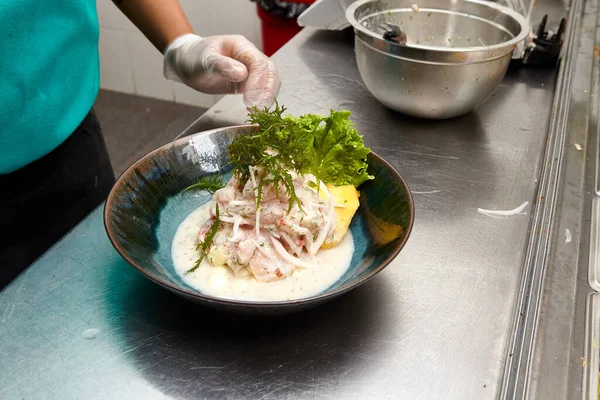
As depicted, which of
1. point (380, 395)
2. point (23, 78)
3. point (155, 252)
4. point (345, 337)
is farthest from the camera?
point (23, 78)

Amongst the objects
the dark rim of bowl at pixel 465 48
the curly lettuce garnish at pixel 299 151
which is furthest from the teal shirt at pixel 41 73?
the dark rim of bowl at pixel 465 48

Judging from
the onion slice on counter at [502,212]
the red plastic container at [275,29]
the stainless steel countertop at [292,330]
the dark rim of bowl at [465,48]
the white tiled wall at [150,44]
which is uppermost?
the dark rim of bowl at [465,48]

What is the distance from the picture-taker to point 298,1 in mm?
3066

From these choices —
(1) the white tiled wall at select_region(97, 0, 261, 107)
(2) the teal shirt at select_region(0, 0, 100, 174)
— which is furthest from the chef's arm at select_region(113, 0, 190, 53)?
(1) the white tiled wall at select_region(97, 0, 261, 107)

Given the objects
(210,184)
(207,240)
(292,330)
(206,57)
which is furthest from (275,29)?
(292,330)

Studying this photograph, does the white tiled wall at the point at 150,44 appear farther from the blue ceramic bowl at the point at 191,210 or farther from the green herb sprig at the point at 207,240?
the green herb sprig at the point at 207,240

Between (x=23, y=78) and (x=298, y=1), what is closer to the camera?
(x=23, y=78)

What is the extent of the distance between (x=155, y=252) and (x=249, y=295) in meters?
0.24

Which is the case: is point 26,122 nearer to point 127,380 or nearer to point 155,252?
point 155,252

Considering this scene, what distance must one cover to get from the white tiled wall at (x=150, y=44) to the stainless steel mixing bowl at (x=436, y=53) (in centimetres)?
215

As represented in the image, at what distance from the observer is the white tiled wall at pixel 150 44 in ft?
13.0

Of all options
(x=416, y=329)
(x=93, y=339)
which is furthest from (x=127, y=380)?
(x=416, y=329)

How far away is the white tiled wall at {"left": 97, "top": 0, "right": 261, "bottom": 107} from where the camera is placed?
3.96m

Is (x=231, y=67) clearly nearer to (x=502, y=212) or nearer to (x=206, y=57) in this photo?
(x=206, y=57)
